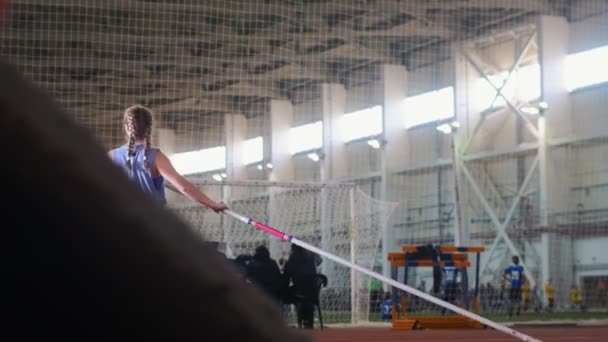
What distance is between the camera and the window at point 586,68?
33.8m

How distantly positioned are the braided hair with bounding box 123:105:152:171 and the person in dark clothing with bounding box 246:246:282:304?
9771 millimetres

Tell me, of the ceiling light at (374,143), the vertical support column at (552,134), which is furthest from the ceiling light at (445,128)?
the vertical support column at (552,134)

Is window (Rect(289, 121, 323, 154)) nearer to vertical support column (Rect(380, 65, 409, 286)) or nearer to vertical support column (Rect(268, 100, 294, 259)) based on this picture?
vertical support column (Rect(268, 100, 294, 259))

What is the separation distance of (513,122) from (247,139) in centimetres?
826

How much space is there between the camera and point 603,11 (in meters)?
34.8

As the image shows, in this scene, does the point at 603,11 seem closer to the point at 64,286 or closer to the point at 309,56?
the point at 309,56

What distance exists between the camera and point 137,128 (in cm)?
646

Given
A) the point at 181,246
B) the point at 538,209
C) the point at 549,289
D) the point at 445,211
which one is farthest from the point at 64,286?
the point at 445,211

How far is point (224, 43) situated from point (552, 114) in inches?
378

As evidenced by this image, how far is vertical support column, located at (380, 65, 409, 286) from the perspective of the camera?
39.0m

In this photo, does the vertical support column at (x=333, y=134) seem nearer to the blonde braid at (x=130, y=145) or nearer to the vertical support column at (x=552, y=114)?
the vertical support column at (x=552, y=114)

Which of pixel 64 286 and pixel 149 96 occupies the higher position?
pixel 149 96

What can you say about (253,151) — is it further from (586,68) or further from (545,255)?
(586,68)

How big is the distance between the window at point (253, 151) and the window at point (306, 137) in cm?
141
